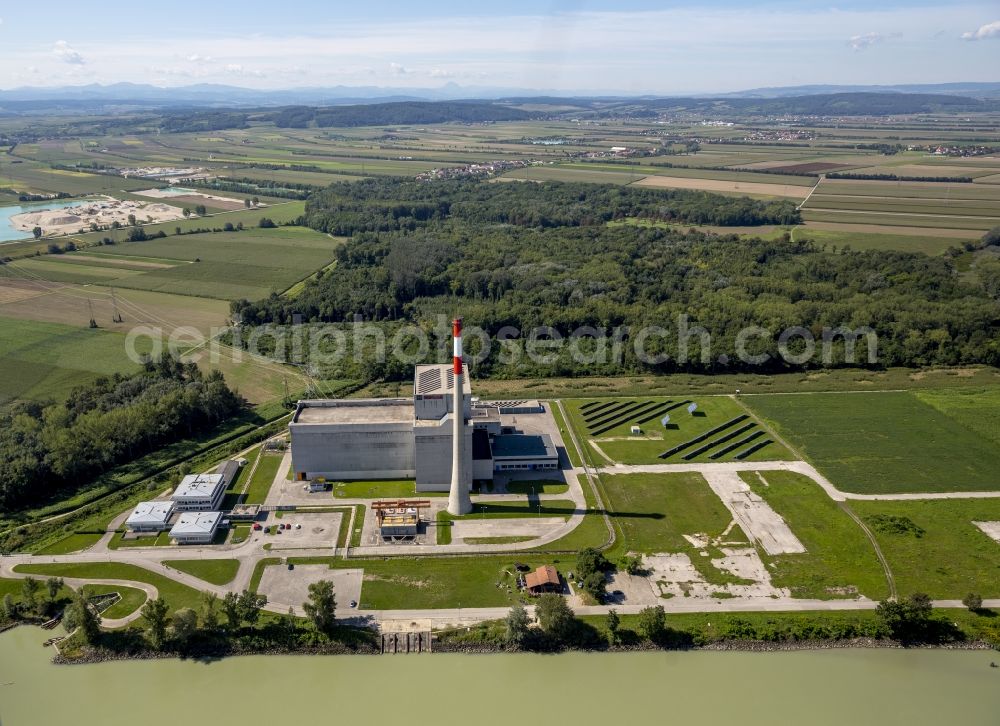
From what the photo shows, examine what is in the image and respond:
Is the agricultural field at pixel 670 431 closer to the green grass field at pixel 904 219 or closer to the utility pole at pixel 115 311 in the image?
the utility pole at pixel 115 311

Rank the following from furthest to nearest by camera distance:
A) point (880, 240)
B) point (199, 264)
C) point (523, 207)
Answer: point (523, 207) < point (880, 240) < point (199, 264)

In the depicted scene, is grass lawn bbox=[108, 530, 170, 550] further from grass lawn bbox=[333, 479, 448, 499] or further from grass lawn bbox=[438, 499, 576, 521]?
grass lawn bbox=[438, 499, 576, 521]

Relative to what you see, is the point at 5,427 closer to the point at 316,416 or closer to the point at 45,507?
the point at 45,507

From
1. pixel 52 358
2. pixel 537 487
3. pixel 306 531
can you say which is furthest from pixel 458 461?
pixel 52 358

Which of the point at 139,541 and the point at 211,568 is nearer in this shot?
the point at 211,568

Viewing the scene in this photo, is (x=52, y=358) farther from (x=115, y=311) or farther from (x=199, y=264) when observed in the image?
(x=199, y=264)

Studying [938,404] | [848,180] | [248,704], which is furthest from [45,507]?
[848,180]

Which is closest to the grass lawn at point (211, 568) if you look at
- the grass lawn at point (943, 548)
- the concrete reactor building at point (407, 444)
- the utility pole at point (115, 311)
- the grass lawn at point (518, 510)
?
the concrete reactor building at point (407, 444)
